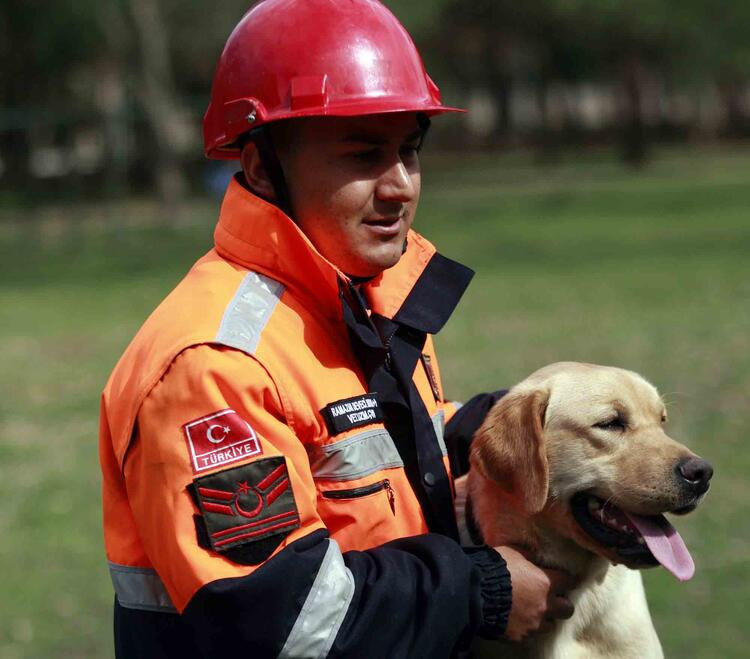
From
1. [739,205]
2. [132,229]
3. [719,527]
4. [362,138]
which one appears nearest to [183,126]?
[132,229]

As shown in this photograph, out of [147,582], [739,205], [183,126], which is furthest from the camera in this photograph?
[183,126]

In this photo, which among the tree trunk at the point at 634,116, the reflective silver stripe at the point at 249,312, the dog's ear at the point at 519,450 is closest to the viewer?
the reflective silver stripe at the point at 249,312

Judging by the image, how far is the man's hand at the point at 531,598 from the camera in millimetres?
3059

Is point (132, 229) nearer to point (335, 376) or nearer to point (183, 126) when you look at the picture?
point (183, 126)

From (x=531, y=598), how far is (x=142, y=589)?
88 centimetres

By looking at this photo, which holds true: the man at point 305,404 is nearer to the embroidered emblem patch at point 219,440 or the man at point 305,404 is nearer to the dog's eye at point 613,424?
the embroidered emblem patch at point 219,440

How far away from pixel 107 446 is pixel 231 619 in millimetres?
570

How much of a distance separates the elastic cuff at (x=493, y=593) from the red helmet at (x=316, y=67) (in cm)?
103

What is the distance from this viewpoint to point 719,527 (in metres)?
7.05

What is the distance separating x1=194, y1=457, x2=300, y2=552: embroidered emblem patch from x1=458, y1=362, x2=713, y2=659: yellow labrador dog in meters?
0.89

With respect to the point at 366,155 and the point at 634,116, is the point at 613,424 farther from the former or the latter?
the point at 634,116

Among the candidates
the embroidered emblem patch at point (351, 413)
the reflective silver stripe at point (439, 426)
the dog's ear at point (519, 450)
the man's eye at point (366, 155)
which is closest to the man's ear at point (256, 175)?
the man's eye at point (366, 155)

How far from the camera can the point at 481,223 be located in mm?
27609

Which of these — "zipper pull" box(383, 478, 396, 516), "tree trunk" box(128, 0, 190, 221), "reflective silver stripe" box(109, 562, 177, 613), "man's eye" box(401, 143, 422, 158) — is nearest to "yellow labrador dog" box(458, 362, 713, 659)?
"zipper pull" box(383, 478, 396, 516)
